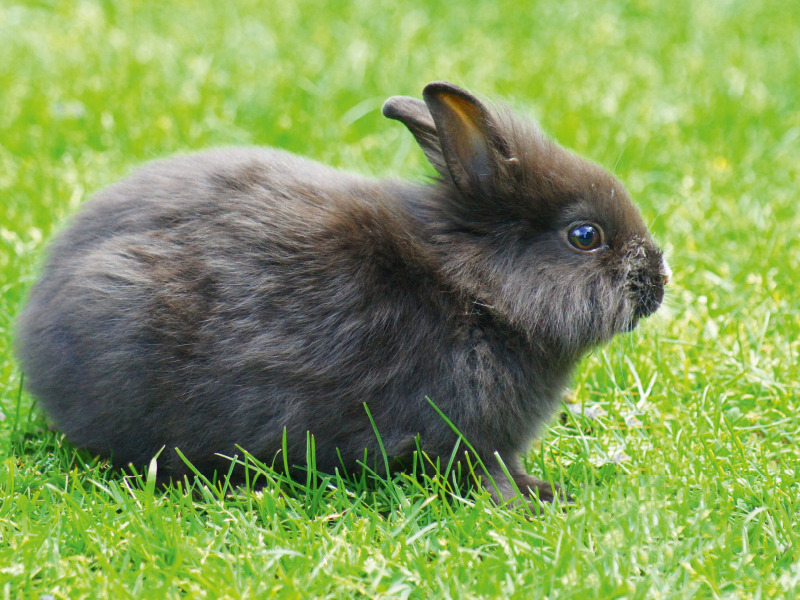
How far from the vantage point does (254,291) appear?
10.1 feet

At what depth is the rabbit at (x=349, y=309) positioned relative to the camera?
3061mm

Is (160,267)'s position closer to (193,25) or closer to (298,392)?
(298,392)

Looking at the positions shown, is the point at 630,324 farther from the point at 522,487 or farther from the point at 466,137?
the point at 466,137

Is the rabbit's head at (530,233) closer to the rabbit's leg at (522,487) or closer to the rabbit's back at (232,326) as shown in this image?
the rabbit's back at (232,326)

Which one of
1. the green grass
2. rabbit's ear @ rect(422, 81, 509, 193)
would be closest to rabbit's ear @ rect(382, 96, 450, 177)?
rabbit's ear @ rect(422, 81, 509, 193)

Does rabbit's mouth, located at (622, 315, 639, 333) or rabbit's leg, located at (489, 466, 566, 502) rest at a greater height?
rabbit's mouth, located at (622, 315, 639, 333)

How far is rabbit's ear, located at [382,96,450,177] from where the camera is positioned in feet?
10.8

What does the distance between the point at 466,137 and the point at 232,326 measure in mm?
1094

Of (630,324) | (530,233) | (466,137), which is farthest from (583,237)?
(466,137)

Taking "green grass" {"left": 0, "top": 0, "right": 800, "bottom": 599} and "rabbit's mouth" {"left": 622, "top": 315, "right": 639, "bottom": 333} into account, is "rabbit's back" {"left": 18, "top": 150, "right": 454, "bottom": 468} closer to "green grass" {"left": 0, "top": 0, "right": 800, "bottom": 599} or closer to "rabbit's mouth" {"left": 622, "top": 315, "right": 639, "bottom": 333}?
"green grass" {"left": 0, "top": 0, "right": 800, "bottom": 599}

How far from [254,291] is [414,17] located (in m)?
4.71

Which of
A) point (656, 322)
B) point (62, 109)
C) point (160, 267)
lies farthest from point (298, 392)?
point (62, 109)

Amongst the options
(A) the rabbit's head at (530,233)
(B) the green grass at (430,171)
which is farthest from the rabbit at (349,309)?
(B) the green grass at (430,171)

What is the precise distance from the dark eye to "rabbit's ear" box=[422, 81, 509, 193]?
36cm
